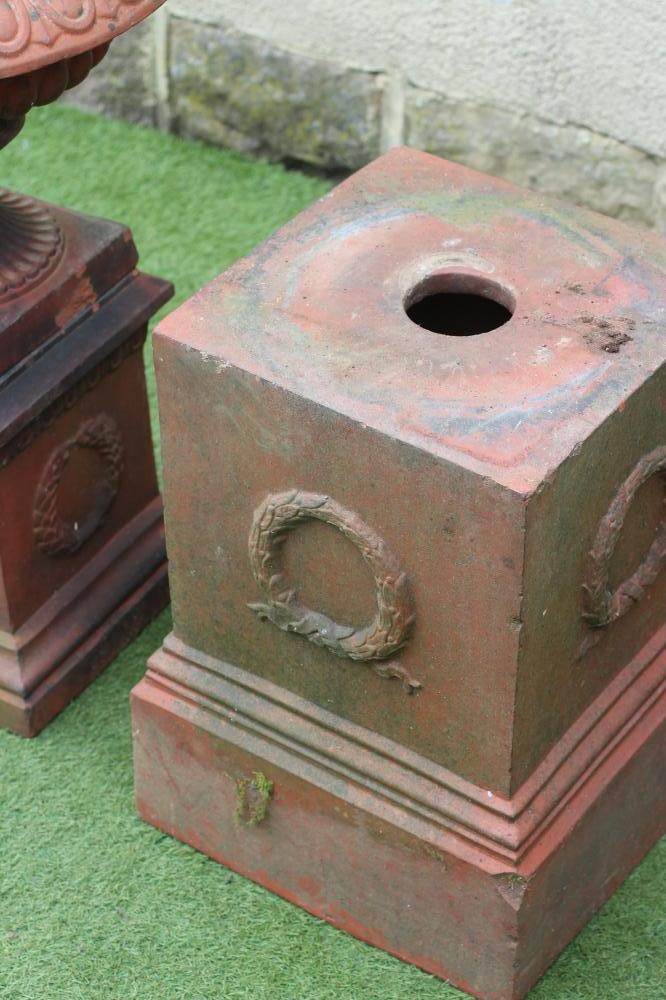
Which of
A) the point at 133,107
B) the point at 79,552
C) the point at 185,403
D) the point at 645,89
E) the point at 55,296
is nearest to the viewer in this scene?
the point at 185,403

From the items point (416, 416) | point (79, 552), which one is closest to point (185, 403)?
point (416, 416)

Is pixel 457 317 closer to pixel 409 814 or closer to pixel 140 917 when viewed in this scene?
pixel 409 814

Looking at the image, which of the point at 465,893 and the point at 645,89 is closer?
the point at 465,893

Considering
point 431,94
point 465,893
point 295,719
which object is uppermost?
point 431,94

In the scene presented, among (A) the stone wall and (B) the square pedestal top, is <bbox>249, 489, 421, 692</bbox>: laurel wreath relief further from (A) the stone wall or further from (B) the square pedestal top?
(A) the stone wall

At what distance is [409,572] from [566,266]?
0.48m

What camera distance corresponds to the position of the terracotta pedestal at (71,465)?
2438 mm

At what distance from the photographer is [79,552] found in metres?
2.70

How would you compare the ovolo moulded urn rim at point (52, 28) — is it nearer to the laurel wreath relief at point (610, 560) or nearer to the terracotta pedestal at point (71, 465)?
the terracotta pedestal at point (71, 465)

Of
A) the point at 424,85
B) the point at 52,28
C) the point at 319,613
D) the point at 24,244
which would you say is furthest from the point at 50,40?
the point at 424,85

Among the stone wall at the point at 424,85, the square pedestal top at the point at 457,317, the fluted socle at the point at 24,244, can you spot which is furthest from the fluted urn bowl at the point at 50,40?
the stone wall at the point at 424,85

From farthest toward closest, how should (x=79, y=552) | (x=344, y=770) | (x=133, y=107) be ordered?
(x=133, y=107), (x=79, y=552), (x=344, y=770)

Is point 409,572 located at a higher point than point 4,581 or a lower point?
higher

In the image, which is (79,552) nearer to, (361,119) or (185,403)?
(185,403)
